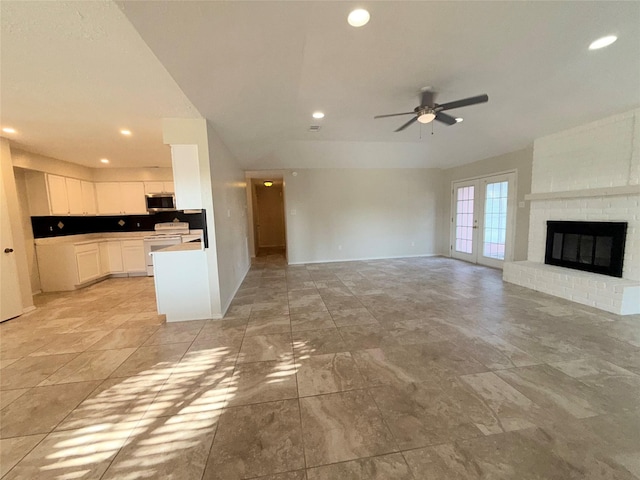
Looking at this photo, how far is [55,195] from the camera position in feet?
15.6

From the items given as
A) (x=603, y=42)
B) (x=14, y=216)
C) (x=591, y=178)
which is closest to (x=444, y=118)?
(x=603, y=42)

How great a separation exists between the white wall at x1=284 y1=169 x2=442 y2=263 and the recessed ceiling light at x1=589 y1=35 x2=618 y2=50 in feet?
15.3

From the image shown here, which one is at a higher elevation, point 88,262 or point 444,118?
point 444,118

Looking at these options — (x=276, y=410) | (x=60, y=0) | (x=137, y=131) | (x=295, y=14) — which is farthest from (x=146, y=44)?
(x=276, y=410)

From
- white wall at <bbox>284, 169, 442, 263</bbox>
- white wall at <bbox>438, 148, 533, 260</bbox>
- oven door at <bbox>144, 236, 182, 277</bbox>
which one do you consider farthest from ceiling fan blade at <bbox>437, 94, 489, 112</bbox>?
oven door at <bbox>144, 236, 182, 277</bbox>

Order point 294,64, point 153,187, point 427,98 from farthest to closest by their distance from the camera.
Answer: point 153,187 < point 427,98 < point 294,64

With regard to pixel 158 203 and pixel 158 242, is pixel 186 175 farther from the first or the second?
pixel 158 203

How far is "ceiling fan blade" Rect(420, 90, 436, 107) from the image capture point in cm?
300

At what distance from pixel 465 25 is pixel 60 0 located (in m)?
2.79

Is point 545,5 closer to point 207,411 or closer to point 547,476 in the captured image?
point 547,476

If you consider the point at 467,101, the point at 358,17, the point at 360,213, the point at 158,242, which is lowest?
the point at 158,242

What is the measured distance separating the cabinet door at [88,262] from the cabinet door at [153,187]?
158cm

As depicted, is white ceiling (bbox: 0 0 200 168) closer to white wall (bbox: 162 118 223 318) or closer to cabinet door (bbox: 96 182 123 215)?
white wall (bbox: 162 118 223 318)

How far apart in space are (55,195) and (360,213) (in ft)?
21.9
